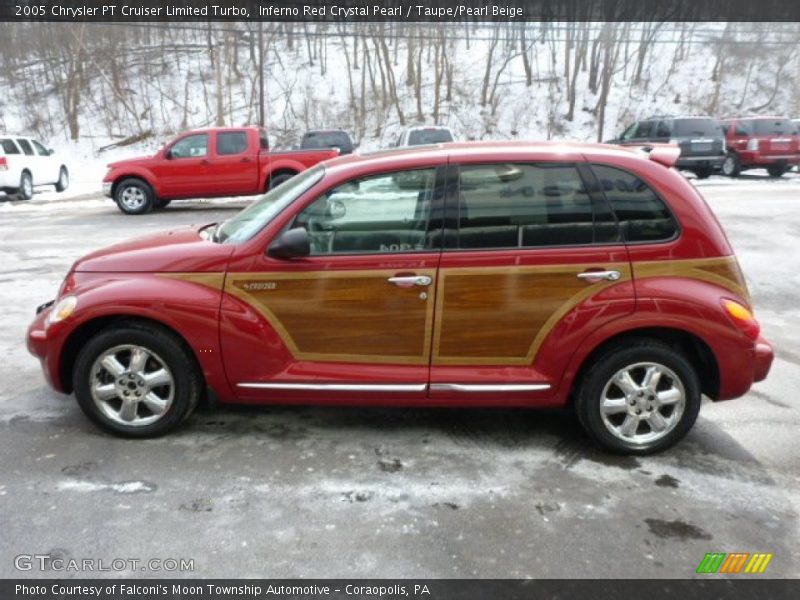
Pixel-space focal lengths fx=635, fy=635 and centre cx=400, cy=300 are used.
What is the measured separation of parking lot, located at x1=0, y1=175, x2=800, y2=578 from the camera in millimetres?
2727

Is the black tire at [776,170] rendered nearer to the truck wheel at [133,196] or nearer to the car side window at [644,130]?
the car side window at [644,130]

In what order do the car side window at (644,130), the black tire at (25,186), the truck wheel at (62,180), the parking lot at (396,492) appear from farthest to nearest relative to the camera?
the truck wheel at (62,180)
the car side window at (644,130)
the black tire at (25,186)
the parking lot at (396,492)

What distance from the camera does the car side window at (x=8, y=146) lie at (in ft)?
54.5

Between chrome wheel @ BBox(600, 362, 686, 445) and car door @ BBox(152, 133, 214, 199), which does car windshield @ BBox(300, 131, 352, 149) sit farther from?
chrome wheel @ BBox(600, 362, 686, 445)

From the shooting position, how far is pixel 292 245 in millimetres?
3371

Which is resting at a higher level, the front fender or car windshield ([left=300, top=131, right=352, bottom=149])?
car windshield ([left=300, top=131, right=352, bottom=149])

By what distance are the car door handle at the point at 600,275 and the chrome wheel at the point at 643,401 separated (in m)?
0.50

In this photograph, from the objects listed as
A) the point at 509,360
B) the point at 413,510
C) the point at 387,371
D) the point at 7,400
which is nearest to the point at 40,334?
the point at 7,400

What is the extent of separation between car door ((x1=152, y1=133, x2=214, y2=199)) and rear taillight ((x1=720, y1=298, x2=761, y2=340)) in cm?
1272

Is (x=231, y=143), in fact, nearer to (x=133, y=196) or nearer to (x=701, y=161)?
(x=133, y=196)

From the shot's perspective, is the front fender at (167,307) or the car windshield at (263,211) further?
the car windshield at (263,211)

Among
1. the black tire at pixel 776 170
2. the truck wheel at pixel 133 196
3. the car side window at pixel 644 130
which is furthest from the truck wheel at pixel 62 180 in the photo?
the black tire at pixel 776 170

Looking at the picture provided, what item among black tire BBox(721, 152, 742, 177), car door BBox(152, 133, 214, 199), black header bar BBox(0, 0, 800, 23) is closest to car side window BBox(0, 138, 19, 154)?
car door BBox(152, 133, 214, 199)

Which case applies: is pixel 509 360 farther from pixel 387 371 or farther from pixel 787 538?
pixel 787 538
